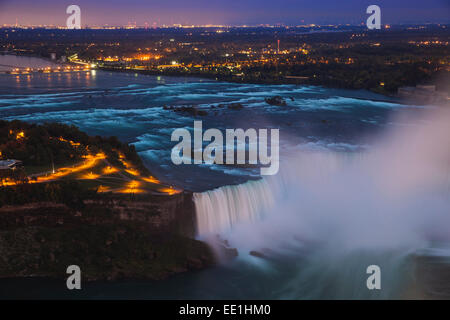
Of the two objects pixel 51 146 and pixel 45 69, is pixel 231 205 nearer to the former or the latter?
pixel 51 146

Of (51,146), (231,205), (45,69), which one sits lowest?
(231,205)

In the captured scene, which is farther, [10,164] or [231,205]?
[231,205]

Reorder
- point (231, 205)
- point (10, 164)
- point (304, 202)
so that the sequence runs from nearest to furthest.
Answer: point (10, 164)
point (231, 205)
point (304, 202)

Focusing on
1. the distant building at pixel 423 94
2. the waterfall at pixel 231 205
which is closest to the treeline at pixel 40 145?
the waterfall at pixel 231 205

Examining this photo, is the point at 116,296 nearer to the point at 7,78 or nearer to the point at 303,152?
the point at 303,152

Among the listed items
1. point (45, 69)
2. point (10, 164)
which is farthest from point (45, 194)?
point (45, 69)

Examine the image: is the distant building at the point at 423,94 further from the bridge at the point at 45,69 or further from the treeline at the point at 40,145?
the bridge at the point at 45,69

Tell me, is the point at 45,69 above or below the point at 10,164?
above
